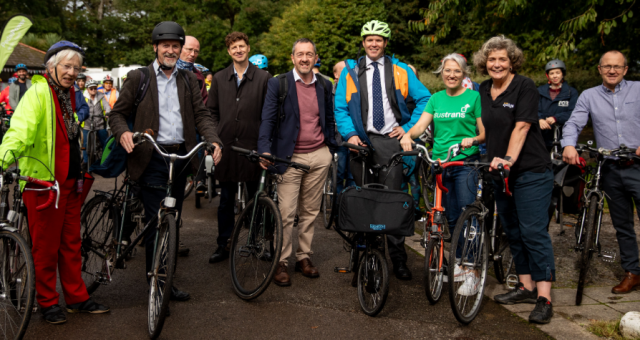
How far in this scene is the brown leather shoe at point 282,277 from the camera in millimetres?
5078

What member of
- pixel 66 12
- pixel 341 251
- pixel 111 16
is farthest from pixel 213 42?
pixel 341 251

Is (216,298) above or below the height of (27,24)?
below

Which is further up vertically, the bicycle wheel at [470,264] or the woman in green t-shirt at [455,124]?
the woman in green t-shirt at [455,124]

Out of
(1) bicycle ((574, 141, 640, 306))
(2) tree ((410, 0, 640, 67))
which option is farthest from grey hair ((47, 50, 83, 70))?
(2) tree ((410, 0, 640, 67))

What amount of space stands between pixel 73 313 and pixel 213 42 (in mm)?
40842

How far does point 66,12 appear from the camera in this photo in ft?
183

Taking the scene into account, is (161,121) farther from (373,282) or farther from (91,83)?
(91,83)

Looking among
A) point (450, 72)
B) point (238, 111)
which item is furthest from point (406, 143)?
point (238, 111)

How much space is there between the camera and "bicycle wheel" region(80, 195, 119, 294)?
4812mm

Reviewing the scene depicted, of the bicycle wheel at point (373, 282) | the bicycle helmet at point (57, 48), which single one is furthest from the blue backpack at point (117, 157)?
the bicycle wheel at point (373, 282)

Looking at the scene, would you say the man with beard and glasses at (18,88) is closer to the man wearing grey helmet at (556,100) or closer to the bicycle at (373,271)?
the man wearing grey helmet at (556,100)

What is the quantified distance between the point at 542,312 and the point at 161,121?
3.27 m

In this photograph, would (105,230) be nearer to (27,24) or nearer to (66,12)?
(27,24)

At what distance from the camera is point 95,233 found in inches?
194
